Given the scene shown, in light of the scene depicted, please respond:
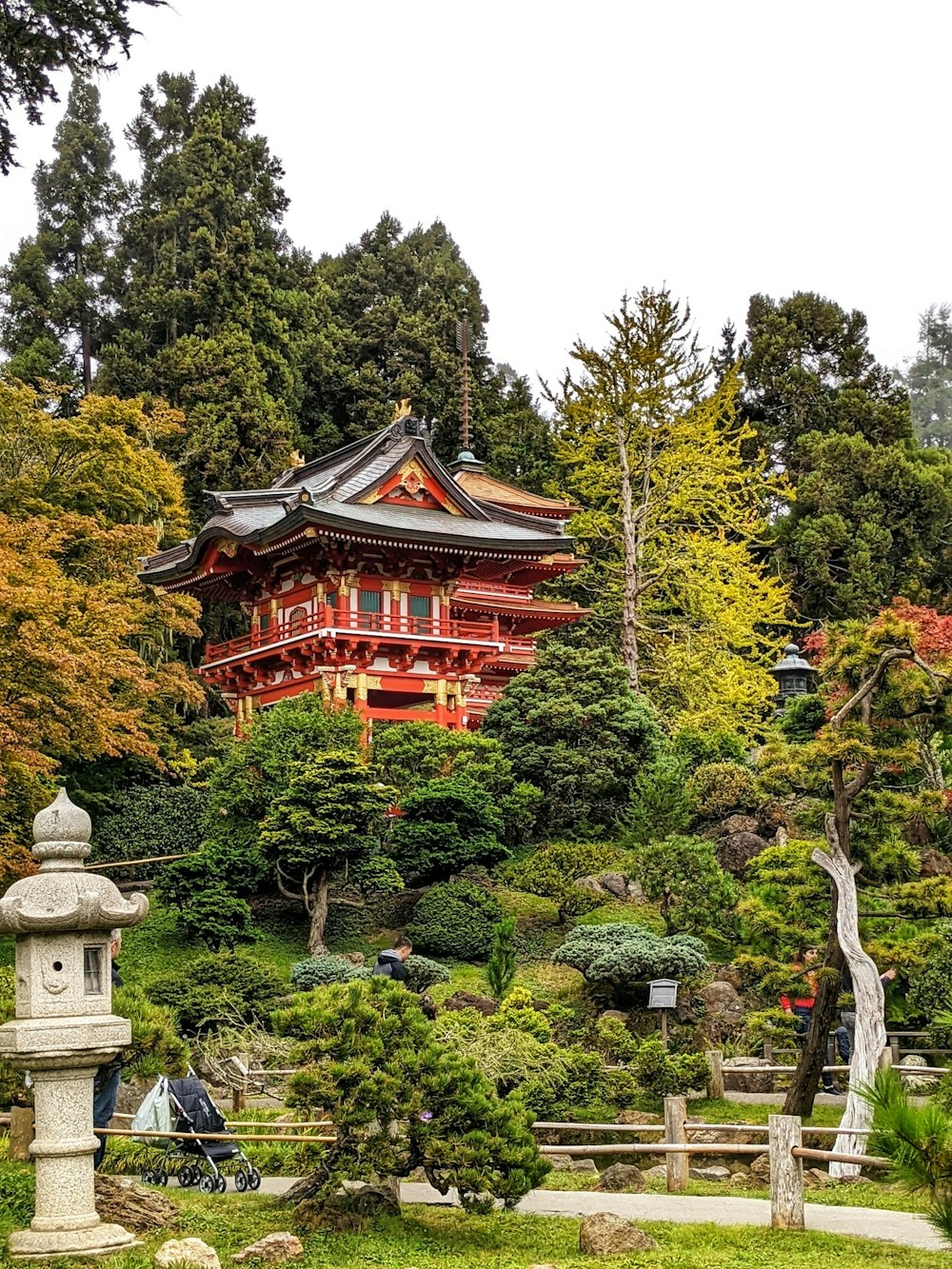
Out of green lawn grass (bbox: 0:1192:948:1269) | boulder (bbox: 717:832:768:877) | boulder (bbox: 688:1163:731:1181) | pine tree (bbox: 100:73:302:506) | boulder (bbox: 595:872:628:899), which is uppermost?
pine tree (bbox: 100:73:302:506)

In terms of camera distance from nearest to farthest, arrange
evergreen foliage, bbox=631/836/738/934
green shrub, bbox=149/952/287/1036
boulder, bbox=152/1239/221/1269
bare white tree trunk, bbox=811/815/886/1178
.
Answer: boulder, bbox=152/1239/221/1269 → bare white tree trunk, bbox=811/815/886/1178 → green shrub, bbox=149/952/287/1036 → evergreen foliage, bbox=631/836/738/934

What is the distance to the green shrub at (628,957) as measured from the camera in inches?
698

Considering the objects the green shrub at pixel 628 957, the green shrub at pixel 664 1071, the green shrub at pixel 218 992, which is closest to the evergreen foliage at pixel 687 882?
the green shrub at pixel 628 957

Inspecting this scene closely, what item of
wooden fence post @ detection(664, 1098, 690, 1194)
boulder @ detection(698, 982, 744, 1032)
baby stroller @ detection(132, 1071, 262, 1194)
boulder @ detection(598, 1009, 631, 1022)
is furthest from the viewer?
boulder @ detection(698, 982, 744, 1032)

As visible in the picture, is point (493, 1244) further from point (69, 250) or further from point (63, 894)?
point (69, 250)

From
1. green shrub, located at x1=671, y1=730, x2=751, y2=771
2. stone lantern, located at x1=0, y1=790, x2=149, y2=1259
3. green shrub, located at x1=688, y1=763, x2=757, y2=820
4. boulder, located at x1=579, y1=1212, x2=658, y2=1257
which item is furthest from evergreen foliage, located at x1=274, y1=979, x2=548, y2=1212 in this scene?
green shrub, located at x1=671, y1=730, x2=751, y2=771

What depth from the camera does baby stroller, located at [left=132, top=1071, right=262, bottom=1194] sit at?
391 inches

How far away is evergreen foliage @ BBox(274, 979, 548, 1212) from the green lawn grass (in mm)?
286

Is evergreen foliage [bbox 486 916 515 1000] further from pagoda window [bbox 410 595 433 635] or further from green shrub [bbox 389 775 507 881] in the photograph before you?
pagoda window [bbox 410 595 433 635]

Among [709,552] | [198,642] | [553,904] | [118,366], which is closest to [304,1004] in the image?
[553,904]

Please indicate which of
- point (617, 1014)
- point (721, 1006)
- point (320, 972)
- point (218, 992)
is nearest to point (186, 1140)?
point (218, 992)

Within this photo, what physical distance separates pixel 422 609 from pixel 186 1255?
21666 millimetres

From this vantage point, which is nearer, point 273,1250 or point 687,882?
point 273,1250

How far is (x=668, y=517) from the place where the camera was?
3130cm
